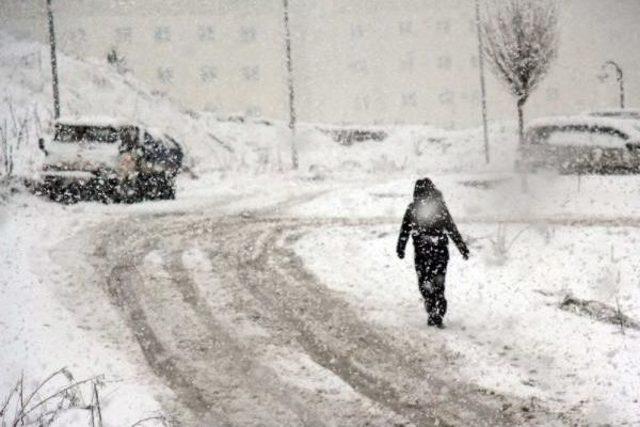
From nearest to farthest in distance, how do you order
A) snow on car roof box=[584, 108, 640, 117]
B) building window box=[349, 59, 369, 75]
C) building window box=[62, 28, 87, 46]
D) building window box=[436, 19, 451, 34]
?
snow on car roof box=[584, 108, 640, 117] → building window box=[62, 28, 87, 46] → building window box=[349, 59, 369, 75] → building window box=[436, 19, 451, 34]

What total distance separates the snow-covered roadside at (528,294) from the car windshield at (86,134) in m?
4.66

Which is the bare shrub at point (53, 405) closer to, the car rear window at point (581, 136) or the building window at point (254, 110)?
the car rear window at point (581, 136)

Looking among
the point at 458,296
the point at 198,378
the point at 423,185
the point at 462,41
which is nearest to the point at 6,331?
the point at 198,378

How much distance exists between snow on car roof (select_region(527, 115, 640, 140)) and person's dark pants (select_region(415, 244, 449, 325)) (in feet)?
37.8

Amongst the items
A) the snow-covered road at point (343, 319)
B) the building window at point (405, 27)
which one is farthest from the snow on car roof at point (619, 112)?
the building window at point (405, 27)

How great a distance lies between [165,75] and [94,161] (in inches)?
1193

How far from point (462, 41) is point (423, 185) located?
39684mm

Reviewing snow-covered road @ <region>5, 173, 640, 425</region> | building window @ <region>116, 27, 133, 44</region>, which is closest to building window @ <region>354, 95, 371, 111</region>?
building window @ <region>116, 27, 133, 44</region>

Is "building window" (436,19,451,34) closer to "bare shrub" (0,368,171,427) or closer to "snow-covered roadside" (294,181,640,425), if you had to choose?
"snow-covered roadside" (294,181,640,425)

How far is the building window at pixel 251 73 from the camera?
4344 centimetres

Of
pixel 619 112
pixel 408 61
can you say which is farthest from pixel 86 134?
pixel 408 61

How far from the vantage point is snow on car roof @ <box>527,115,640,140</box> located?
1703cm

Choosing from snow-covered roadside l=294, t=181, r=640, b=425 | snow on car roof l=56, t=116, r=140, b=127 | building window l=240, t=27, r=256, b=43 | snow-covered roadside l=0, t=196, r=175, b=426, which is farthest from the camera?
building window l=240, t=27, r=256, b=43

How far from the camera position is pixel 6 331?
22.9 feet
